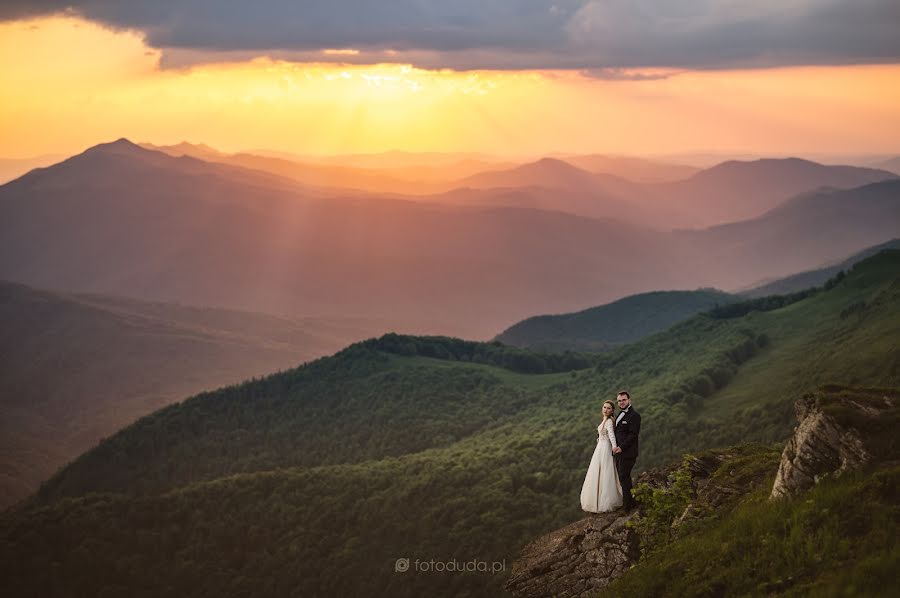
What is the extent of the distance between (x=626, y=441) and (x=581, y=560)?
4298 mm

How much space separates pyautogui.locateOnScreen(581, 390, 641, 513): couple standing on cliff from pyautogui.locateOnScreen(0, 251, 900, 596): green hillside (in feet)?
138

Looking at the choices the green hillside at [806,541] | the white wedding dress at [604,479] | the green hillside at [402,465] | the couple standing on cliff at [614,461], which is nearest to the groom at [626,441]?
the couple standing on cliff at [614,461]

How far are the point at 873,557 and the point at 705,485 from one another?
37.2 ft

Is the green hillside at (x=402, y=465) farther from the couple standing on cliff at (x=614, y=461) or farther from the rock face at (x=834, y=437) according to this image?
the rock face at (x=834, y=437)

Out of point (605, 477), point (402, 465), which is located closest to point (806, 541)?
point (605, 477)

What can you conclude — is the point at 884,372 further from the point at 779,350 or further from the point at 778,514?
the point at 778,514

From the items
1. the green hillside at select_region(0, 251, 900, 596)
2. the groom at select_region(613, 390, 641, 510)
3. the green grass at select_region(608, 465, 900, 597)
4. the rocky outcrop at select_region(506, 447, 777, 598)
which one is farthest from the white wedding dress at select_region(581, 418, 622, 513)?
the green hillside at select_region(0, 251, 900, 596)

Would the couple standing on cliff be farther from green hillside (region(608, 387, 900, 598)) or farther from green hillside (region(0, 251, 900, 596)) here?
green hillside (region(0, 251, 900, 596))

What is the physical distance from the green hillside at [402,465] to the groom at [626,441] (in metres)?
42.7

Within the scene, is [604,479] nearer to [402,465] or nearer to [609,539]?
[609,539]

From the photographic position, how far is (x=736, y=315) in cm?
15112

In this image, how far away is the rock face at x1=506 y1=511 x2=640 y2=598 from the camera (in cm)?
2668

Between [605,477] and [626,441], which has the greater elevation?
[626,441]

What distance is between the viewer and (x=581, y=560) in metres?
27.8
